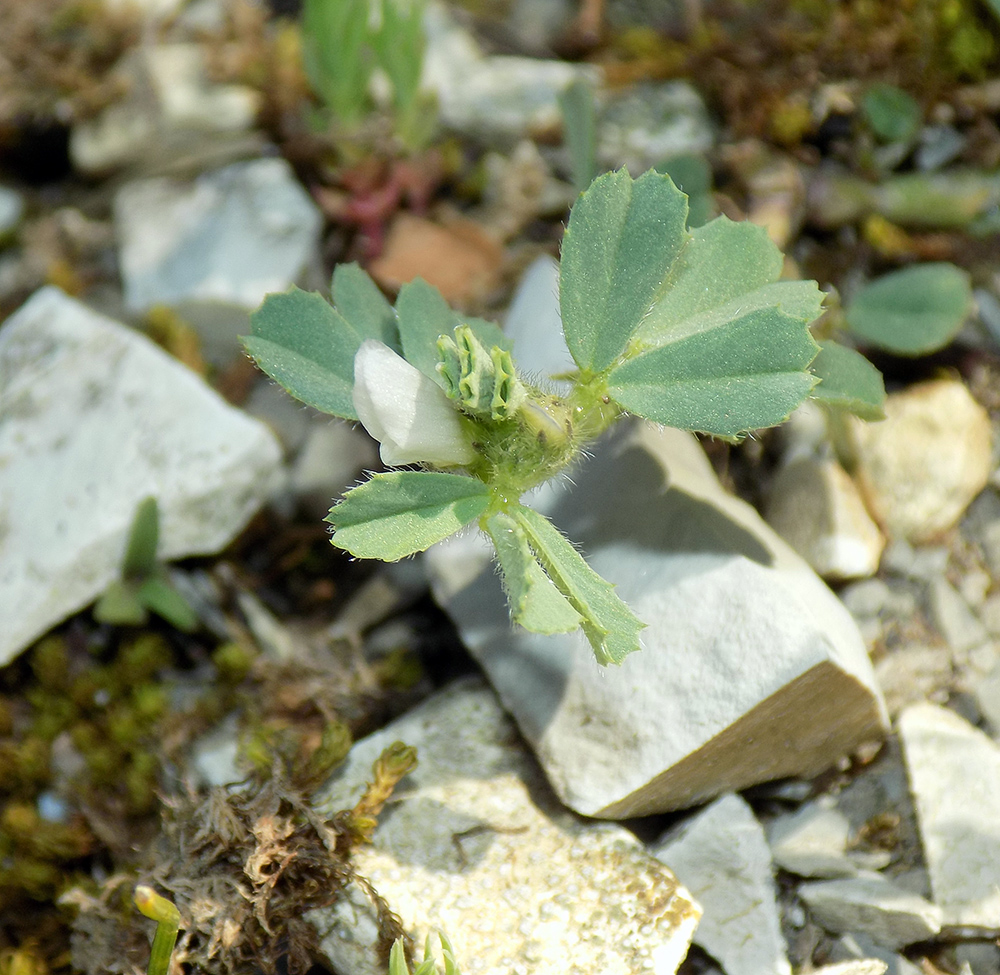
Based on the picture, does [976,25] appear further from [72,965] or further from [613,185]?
[72,965]

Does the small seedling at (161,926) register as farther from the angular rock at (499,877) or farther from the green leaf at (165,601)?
the green leaf at (165,601)

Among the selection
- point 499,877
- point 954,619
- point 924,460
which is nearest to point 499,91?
point 924,460

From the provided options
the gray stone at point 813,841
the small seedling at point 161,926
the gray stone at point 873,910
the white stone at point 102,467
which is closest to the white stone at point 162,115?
the white stone at point 102,467

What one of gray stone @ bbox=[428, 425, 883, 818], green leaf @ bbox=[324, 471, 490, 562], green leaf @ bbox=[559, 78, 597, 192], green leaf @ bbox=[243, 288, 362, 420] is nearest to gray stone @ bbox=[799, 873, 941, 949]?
gray stone @ bbox=[428, 425, 883, 818]

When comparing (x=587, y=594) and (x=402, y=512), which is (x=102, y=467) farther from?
(x=587, y=594)

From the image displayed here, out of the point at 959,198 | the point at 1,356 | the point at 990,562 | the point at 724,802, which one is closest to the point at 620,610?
the point at 724,802
